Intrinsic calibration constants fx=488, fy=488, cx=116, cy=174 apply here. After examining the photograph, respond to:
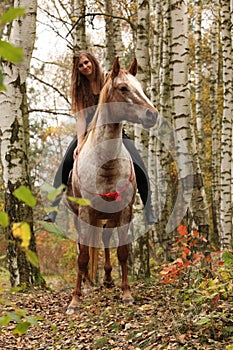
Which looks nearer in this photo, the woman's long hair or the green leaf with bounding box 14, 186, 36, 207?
the green leaf with bounding box 14, 186, 36, 207

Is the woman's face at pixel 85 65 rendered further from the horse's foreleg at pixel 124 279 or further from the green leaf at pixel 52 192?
the green leaf at pixel 52 192

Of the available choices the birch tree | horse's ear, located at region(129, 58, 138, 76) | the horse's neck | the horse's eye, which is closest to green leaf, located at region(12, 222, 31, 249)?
the horse's eye

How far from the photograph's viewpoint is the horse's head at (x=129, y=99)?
492 centimetres

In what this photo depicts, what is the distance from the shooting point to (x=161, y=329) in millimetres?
4125

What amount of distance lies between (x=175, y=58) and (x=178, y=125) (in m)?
0.87

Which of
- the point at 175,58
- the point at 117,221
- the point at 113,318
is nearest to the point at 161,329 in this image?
the point at 113,318

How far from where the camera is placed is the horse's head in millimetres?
4924

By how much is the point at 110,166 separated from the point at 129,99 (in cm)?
86

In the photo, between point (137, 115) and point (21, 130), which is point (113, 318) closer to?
point (137, 115)

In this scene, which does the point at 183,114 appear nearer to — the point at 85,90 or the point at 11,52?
the point at 85,90

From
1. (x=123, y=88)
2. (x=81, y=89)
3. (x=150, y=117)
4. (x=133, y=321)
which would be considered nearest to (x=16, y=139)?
(x=81, y=89)

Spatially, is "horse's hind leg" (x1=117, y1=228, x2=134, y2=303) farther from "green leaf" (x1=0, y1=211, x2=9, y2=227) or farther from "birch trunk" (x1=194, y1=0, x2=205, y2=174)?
"birch trunk" (x1=194, y1=0, x2=205, y2=174)

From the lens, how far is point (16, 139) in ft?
23.7

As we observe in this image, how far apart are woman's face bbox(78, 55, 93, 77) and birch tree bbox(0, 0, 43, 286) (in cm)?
128
